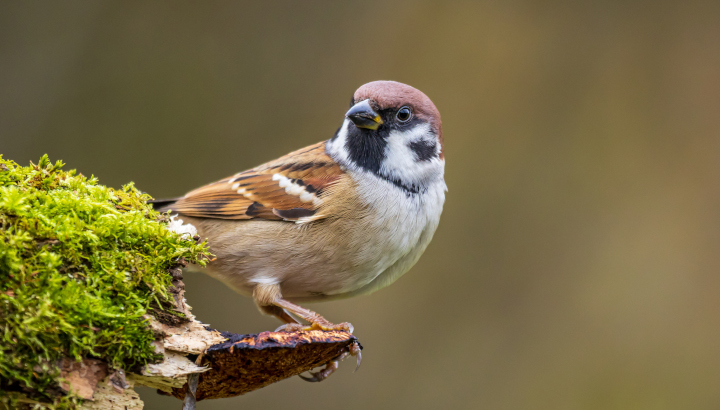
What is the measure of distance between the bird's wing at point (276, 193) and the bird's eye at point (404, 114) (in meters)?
0.44

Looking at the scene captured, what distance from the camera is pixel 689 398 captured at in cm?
556

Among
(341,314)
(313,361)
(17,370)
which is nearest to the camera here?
(17,370)

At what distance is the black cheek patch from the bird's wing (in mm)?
430

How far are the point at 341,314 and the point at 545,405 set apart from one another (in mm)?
2210

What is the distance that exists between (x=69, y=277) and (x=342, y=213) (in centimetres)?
160

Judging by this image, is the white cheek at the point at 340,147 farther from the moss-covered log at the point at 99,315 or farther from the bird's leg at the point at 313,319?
the moss-covered log at the point at 99,315

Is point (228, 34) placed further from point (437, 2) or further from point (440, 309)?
point (440, 309)

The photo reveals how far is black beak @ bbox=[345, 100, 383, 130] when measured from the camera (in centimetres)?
304

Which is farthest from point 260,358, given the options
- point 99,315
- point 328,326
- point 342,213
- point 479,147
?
point 479,147

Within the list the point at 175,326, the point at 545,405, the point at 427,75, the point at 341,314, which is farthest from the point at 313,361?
the point at 427,75

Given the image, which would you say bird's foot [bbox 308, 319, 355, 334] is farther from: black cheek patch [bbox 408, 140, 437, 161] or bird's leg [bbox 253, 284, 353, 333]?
black cheek patch [bbox 408, 140, 437, 161]

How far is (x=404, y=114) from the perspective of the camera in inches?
125

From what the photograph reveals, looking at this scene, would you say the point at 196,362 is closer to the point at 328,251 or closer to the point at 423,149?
the point at 328,251

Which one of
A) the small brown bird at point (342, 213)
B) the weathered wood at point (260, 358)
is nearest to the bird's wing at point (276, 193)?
the small brown bird at point (342, 213)
